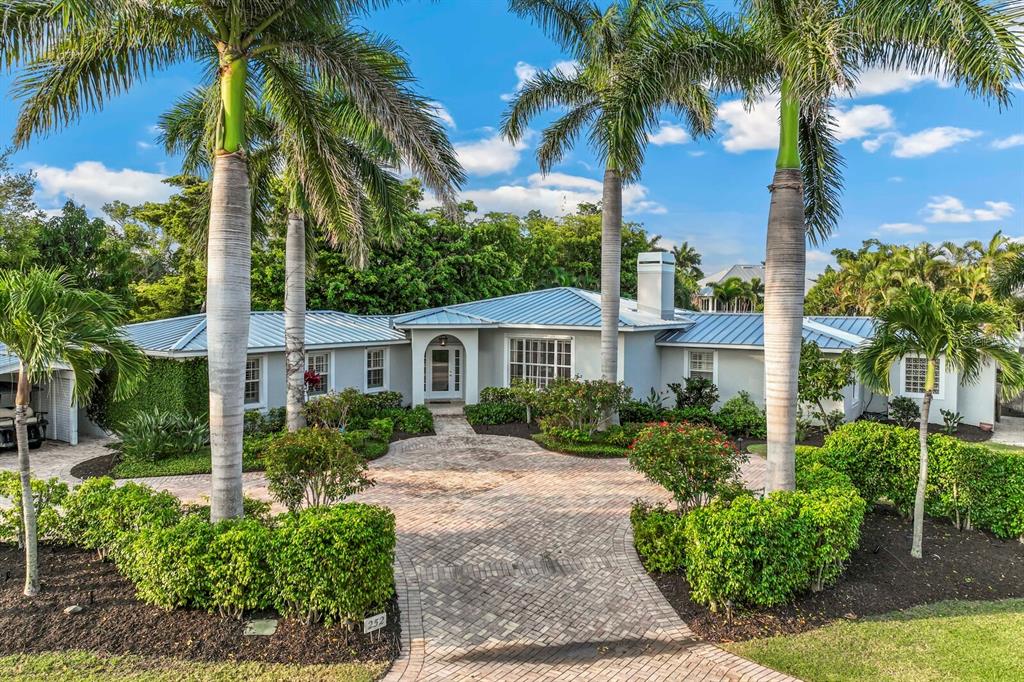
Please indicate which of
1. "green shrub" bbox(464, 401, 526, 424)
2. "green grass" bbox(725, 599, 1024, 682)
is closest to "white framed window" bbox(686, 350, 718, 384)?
"green shrub" bbox(464, 401, 526, 424)

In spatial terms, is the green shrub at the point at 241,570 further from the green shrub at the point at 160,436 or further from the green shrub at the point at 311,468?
the green shrub at the point at 160,436

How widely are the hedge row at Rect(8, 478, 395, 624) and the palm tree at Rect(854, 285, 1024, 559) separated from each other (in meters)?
7.15

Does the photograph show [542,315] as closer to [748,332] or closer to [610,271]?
[610,271]

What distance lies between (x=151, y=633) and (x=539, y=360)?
14820 millimetres

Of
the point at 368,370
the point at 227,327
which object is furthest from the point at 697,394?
the point at 227,327

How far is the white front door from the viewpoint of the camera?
69.5 feet

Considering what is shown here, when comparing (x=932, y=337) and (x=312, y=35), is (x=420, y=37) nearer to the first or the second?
(x=312, y=35)

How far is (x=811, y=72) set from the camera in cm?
698

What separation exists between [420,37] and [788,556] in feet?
41.0

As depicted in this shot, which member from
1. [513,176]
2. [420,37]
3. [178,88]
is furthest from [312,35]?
[513,176]

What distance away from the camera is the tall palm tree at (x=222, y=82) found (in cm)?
697

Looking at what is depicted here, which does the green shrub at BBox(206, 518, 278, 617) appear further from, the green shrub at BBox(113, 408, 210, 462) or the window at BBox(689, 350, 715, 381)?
the window at BBox(689, 350, 715, 381)

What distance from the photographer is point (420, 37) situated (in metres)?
13.0

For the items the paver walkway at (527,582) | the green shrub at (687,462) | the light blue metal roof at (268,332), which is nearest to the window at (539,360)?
the light blue metal roof at (268,332)
